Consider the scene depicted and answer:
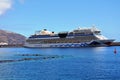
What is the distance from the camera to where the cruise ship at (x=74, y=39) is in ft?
584

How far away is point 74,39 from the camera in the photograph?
184 m

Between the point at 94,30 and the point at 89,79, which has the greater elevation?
the point at 94,30

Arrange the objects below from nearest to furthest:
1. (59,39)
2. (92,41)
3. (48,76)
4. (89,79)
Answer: (89,79)
(48,76)
(92,41)
(59,39)

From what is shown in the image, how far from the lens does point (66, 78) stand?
4172 cm

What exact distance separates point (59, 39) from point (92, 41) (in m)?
21.3

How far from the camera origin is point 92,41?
176250 millimetres

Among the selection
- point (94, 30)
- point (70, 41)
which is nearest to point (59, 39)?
point (70, 41)

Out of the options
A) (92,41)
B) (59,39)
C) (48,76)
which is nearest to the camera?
(48,76)

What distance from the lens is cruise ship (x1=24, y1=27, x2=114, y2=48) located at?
584 feet

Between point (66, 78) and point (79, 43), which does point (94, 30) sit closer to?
point (79, 43)

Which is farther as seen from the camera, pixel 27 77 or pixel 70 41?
pixel 70 41

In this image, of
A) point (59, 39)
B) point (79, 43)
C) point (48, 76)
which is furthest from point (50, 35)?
point (48, 76)

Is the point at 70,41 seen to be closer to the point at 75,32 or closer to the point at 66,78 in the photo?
the point at 75,32

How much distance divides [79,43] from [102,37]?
12612 millimetres
